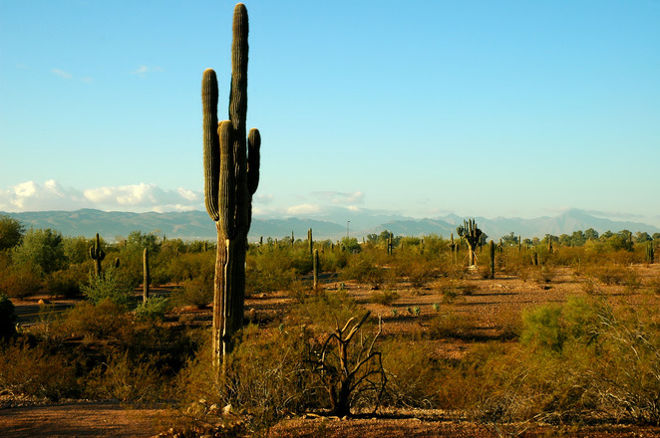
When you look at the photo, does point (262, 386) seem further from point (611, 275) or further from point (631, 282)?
point (611, 275)

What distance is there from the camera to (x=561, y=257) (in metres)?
44.1

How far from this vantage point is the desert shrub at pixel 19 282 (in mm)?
26323

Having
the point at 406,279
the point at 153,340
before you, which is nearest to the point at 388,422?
the point at 153,340

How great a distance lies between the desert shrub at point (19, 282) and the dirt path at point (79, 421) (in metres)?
21.4

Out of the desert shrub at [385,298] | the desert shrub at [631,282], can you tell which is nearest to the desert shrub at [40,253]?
the desert shrub at [385,298]

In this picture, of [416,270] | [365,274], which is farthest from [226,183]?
[416,270]

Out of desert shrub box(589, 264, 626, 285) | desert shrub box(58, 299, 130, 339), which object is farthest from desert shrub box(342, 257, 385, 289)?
desert shrub box(58, 299, 130, 339)

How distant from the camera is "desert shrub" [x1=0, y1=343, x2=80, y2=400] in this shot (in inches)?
385

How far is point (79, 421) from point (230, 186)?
5.09 metres

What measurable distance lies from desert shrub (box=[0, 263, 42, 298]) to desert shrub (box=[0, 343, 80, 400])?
18139 millimetres

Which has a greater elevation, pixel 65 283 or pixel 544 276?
pixel 65 283

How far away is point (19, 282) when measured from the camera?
1048 inches

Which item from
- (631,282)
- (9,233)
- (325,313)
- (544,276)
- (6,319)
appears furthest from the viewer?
(9,233)

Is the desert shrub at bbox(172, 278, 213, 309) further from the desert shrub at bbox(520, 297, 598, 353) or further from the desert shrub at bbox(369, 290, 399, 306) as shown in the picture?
the desert shrub at bbox(520, 297, 598, 353)
